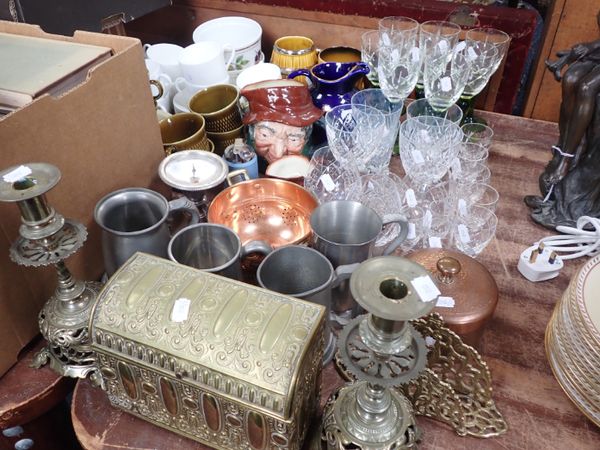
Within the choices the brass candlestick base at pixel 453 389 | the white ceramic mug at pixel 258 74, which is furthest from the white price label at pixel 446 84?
the brass candlestick base at pixel 453 389

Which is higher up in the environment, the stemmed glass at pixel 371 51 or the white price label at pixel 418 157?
the stemmed glass at pixel 371 51

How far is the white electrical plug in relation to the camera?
0.86 metres

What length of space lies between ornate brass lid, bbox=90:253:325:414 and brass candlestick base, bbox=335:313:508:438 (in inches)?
5.1

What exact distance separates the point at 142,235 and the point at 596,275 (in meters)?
0.64

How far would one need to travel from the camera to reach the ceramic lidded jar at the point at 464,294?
0.69 meters

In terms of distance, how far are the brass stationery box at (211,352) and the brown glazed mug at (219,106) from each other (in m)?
0.54

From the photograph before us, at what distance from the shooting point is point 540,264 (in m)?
0.86

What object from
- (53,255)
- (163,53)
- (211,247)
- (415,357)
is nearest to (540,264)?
(415,357)

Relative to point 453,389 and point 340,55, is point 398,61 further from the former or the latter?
point 453,389

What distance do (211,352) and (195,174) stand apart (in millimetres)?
414

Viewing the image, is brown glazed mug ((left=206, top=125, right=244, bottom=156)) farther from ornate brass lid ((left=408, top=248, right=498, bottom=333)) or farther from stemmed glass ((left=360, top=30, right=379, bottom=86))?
ornate brass lid ((left=408, top=248, right=498, bottom=333))

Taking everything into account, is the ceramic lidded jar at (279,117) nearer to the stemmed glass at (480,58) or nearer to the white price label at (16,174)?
the stemmed glass at (480,58)

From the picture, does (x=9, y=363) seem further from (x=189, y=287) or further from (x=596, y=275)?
(x=596, y=275)

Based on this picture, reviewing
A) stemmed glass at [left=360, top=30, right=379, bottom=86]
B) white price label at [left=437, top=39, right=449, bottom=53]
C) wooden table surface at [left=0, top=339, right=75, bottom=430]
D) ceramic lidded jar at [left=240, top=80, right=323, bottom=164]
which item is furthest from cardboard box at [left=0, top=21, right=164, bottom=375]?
white price label at [left=437, top=39, right=449, bottom=53]
